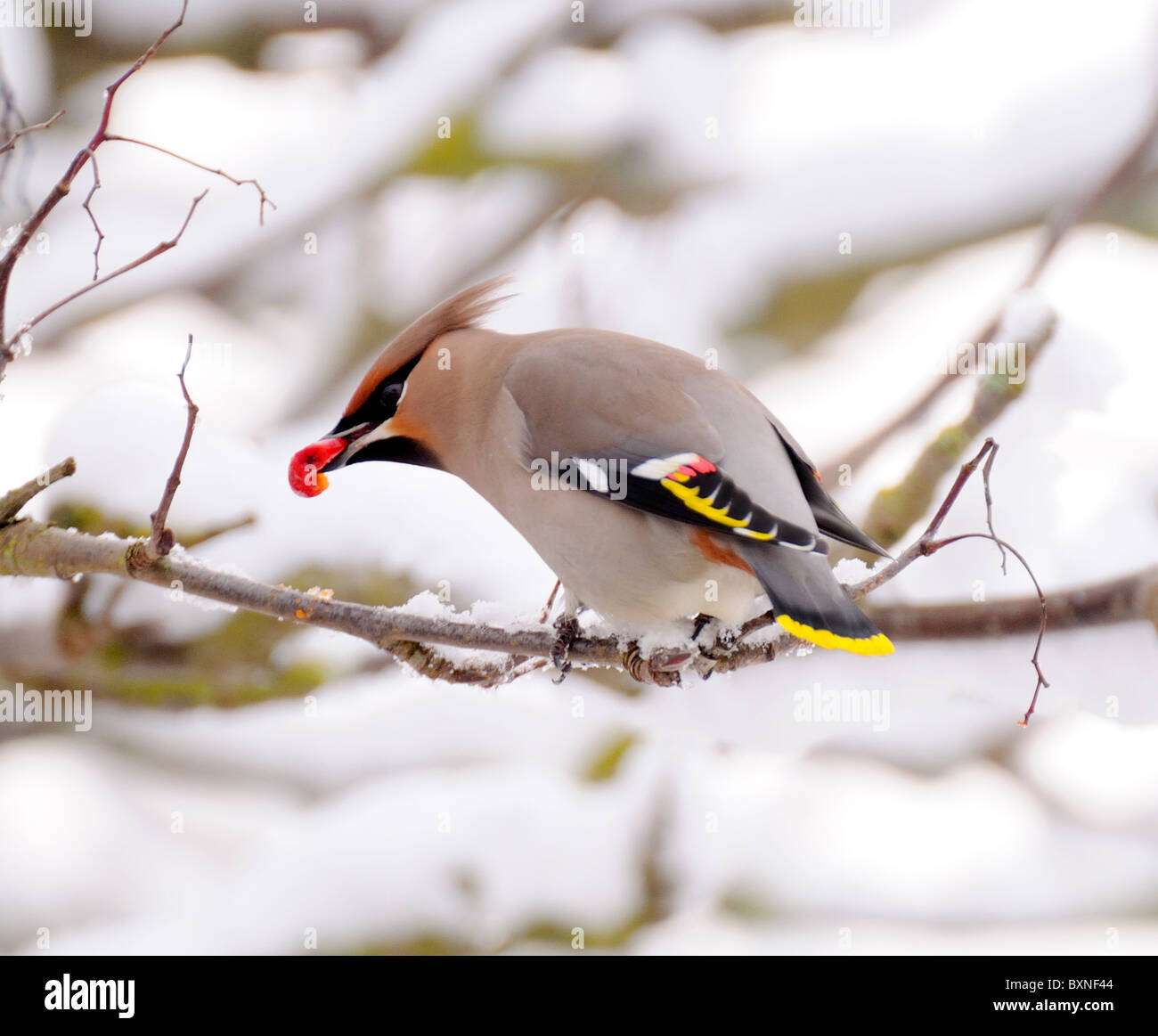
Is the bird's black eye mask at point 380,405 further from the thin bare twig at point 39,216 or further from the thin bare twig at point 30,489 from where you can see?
the thin bare twig at point 39,216

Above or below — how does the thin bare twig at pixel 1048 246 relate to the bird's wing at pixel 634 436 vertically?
above

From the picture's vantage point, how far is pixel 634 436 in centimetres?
190

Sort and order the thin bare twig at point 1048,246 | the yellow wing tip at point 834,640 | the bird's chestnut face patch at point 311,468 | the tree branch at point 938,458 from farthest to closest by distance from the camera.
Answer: the thin bare twig at point 1048,246 < the tree branch at point 938,458 < the bird's chestnut face patch at point 311,468 < the yellow wing tip at point 834,640

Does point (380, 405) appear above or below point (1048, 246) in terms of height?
below

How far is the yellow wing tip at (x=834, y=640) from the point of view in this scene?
1515 millimetres

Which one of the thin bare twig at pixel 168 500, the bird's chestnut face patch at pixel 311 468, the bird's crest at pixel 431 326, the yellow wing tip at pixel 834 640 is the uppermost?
the bird's crest at pixel 431 326

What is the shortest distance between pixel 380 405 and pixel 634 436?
50 centimetres

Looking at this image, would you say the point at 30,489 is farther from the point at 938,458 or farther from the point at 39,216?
the point at 938,458

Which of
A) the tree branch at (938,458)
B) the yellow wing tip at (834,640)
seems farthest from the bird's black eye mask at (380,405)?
the tree branch at (938,458)

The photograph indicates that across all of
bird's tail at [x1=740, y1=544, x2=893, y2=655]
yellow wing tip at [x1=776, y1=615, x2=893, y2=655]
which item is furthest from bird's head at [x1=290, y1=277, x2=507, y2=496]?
yellow wing tip at [x1=776, y1=615, x2=893, y2=655]

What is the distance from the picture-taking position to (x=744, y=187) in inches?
166

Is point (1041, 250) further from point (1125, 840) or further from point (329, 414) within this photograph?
point (329, 414)

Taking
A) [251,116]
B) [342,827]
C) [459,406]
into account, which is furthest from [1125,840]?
[251,116]

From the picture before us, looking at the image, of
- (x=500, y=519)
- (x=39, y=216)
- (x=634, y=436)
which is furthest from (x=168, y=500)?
(x=500, y=519)
